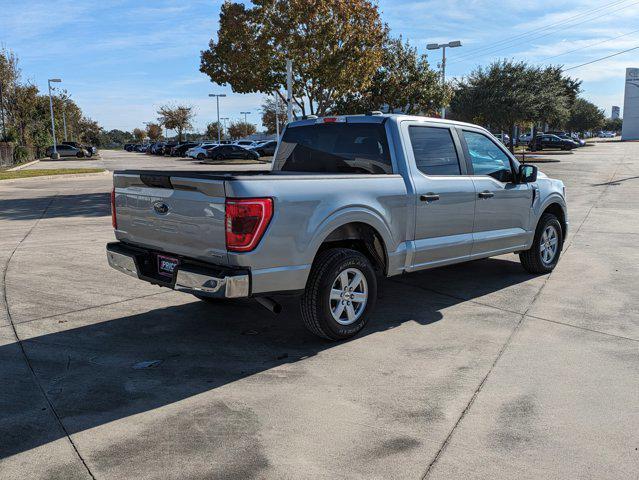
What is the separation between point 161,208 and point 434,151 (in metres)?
2.72

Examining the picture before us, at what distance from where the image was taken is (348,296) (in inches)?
194

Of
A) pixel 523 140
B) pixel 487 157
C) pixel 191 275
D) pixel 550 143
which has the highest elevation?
pixel 523 140

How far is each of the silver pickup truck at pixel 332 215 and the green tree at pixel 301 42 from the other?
16489mm

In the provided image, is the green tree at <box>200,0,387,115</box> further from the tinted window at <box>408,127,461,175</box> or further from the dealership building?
the dealership building

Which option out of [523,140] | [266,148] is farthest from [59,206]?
[523,140]

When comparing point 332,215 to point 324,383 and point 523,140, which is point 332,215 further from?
point 523,140

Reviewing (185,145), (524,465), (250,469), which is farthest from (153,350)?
(185,145)

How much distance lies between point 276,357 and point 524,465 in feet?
7.04

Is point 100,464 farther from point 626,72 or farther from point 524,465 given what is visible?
point 626,72

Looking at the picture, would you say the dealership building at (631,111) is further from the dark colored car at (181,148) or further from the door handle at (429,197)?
the door handle at (429,197)

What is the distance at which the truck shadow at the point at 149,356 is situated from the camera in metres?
3.72

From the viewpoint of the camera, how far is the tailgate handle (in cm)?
457

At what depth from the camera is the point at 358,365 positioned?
4504 millimetres

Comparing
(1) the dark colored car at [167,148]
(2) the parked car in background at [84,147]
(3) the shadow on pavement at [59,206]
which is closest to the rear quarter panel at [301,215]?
(3) the shadow on pavement at [59,206]
